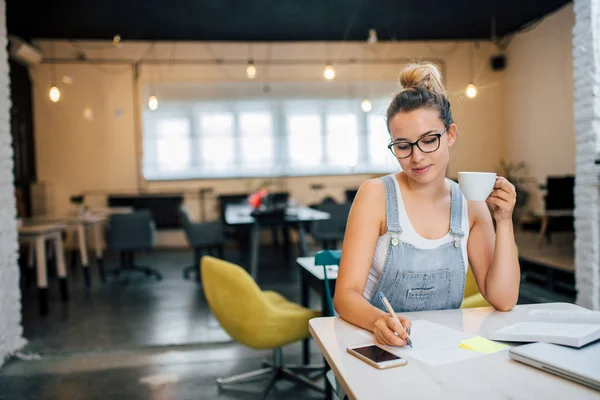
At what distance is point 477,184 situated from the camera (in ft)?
4.15

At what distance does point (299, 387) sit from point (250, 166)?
6.40 m

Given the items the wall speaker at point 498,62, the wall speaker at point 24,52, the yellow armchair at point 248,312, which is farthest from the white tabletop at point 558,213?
the wall speaker at point 24,52

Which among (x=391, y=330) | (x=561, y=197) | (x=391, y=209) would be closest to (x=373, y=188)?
(x=391, y=209)

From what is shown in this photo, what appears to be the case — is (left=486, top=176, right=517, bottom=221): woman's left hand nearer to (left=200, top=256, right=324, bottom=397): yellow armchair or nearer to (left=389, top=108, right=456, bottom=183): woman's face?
(left=389, top=108, right=456, bottom=183): woman's face

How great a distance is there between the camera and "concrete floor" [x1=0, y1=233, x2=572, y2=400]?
9.22 feet

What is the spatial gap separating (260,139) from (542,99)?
4631mm

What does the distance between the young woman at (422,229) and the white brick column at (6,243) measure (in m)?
2.79

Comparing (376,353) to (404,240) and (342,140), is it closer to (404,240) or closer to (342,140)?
(404,240)

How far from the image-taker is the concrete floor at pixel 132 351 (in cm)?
281

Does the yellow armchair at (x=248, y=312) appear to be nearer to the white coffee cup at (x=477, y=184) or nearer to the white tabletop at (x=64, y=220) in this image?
the white coffee cup at (x=477, y=184)

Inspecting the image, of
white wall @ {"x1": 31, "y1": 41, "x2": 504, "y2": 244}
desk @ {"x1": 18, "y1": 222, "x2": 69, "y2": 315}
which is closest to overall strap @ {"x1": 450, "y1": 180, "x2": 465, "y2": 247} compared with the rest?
desk @ {"x1": 18, "y1": 222, "x2": 69, "y2": 315}

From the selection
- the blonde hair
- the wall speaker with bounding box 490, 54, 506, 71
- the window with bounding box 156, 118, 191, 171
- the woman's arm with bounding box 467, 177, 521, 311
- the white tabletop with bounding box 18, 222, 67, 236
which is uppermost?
the wall speaker with bounding box 490, 54, 506, 71

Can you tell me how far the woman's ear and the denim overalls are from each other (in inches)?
6.6

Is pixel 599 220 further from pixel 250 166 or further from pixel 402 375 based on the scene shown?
pixel 250 166
